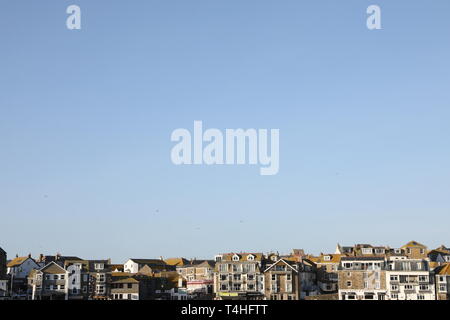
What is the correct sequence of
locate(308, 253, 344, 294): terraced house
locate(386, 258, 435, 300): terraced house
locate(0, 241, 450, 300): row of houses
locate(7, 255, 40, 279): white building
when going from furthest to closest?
locate(7, 255, 40, 279): white building < locate(308, 253, 344, 294): terraced house < locate(0, 241, 450, 300): row of houses < locate(386, 258, 435, 300): terraced house

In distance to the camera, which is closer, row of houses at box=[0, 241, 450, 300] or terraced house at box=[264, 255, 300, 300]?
row of houses at box=[0, 241, 450, 300]

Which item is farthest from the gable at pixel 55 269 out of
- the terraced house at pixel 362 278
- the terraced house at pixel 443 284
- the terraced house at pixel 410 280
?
the terraced house at pixel 443 284

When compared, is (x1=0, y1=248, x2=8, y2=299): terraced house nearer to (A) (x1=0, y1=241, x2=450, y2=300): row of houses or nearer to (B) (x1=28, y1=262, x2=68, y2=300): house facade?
(A) (x1=0, y1=241, x2=450, y2=300): row of houses

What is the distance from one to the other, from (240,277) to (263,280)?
19.0 ft

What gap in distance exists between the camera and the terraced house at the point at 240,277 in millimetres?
157125

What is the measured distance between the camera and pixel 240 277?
15950 cm

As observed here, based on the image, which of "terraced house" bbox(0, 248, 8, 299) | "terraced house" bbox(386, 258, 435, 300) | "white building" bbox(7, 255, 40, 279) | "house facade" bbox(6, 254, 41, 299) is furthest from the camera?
"white building" bbox(7, 255, 40, 279)

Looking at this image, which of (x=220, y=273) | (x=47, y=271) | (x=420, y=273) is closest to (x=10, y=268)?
(x=47, y=271)

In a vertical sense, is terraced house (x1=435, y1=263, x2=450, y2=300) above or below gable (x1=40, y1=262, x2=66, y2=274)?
below

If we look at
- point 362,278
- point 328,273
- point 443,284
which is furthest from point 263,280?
point 443,284

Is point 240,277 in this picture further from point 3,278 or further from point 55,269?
point 3,278

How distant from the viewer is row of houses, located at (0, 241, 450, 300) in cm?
14488

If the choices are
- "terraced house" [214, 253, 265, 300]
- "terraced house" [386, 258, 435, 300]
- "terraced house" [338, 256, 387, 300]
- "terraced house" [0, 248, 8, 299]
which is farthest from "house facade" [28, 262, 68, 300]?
"terraced house" [386, 258, 435, 300]
